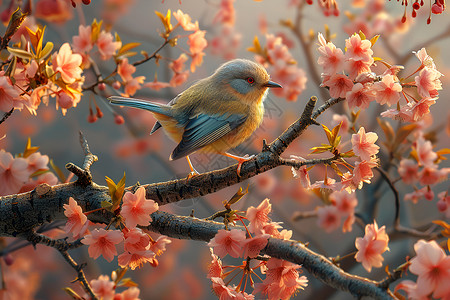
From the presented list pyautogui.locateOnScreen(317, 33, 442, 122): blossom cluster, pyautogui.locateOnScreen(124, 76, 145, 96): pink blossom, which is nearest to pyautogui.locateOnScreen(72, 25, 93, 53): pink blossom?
pyautogui.locateOnScreen(124, 76, 145, 96): pink blossom

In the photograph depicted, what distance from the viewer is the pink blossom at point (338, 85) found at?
109 centimetres

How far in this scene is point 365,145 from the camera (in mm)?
1149

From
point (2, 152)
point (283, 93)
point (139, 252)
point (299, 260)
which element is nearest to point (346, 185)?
point (299, 260)

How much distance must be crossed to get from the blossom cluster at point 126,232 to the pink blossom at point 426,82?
787 mm

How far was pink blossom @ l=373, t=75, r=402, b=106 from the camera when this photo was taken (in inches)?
42.3

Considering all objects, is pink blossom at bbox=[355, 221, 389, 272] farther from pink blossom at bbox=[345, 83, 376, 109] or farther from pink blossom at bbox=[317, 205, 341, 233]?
pink blossom at bbox=[317, 205, 341, 233]

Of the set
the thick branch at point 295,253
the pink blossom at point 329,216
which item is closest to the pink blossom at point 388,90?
the thick branch at point 295,253

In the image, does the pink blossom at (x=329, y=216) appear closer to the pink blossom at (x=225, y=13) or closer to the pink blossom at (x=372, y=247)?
the pink blossom at (x=372, y=247)

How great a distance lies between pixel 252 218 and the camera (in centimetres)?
117

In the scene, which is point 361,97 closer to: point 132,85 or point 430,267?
point 430,267

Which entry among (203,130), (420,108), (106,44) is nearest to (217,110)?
(203,130)

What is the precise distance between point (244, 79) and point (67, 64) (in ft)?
2.36

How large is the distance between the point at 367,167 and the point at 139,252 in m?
0.70

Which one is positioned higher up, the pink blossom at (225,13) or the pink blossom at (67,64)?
the pink blossom at (67,64)
